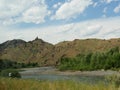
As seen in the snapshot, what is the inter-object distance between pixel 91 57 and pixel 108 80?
110m

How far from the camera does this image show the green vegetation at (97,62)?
109344 mm

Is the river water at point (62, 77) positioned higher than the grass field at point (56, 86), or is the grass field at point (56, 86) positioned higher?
the grass field at point (56, 86)

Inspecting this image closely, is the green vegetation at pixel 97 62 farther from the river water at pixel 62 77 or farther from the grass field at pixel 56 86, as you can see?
the grass field at pixel 56 86

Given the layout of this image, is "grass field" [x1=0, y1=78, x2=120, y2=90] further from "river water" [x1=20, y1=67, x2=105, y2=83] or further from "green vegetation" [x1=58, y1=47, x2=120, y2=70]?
"green vegetation" [x1=58, y1=47, x2=120, y2=70]

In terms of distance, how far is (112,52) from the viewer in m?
119

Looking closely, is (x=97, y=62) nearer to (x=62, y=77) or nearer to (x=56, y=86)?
(x=62, y=77)

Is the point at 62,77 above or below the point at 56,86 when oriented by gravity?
below

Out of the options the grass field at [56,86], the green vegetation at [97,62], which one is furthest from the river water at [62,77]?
the green vegetation at [97,62]

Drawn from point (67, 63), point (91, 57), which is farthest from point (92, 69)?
point (67, 63)

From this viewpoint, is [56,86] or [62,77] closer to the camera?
[56,86]

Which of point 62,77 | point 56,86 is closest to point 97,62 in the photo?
point 62,77

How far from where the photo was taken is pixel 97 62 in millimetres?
119312

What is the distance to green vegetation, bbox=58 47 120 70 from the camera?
109344 millimetres

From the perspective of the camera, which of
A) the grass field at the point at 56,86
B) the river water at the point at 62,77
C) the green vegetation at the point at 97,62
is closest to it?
the grass field at the point at 56,86
